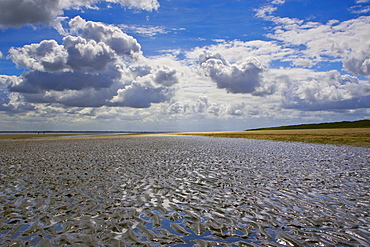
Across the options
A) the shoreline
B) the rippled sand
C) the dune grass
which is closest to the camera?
the rippled sand

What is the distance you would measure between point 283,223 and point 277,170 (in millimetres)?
12076

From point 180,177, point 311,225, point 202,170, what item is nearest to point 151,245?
point 311,225

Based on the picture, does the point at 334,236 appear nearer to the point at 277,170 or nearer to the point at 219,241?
the point at 219,241

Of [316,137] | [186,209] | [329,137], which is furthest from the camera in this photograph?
[316,137]

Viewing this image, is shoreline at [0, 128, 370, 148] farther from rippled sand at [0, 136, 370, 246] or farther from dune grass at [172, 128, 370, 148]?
rippled sand at [0, 136, 370, 246]

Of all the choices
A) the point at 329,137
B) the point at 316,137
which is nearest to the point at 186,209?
the point at 329,137

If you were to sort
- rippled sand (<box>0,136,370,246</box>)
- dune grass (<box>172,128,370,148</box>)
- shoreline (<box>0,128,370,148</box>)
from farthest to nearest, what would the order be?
shoreline (<box>0,128,370,148</box>) < dune grass (<box>172,128,370,148</box>) < rippled sand (<box>0,136,370,246</box>)

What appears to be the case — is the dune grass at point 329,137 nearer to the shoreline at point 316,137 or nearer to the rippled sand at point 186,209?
the shoreline at point 316,137

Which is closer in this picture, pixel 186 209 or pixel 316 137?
pixel 186 209

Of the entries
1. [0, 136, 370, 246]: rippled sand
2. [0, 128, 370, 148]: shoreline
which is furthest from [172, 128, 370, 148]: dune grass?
[0, 136, 370, 246]: rippled sand

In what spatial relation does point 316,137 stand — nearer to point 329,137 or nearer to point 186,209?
point 329,137

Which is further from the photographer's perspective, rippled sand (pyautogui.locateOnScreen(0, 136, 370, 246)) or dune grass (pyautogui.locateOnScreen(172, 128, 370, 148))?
dune grass (pyautogui.locateOnScreen(172, 128, 370, 148))

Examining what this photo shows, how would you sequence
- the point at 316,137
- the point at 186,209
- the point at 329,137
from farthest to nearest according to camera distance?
the point at 316,137 → the point at 329,137 → the point at 186,209

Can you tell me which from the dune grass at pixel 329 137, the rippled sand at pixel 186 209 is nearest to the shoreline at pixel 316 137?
the dune grass at pixel 329 137
